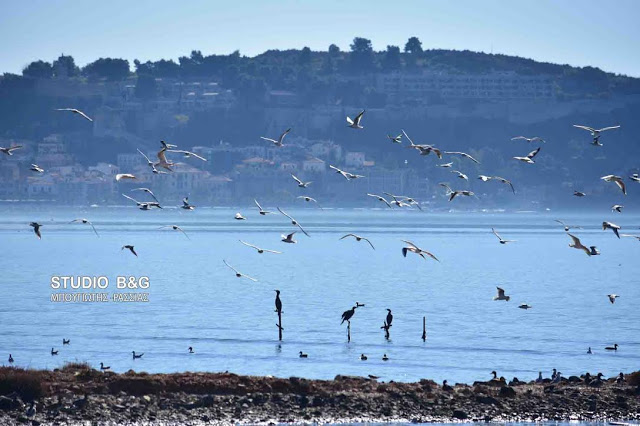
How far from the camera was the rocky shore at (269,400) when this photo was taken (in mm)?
29469

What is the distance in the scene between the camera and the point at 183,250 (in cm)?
12300

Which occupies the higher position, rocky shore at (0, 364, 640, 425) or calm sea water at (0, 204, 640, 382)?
rocky shore at (0, 364, 640, 425)

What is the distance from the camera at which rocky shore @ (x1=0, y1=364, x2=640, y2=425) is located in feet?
96.7

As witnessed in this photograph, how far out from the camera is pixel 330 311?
60.5 metres

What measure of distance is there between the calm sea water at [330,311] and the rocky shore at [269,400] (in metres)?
6.04

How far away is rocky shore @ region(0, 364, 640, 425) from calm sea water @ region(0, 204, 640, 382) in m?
6.04

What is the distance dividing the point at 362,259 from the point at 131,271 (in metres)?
27.0

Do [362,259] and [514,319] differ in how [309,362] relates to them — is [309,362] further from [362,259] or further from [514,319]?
[362,259]

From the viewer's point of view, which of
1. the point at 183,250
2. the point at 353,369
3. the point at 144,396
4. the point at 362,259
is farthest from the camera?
the point at 183,250

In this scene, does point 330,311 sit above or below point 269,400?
below

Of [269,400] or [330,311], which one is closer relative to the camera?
[269,400]

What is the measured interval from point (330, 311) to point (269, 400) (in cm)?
2959

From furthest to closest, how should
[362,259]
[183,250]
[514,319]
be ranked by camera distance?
[183,250]
[362,259]
[514,319]

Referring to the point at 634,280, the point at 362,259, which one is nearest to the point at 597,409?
the point at 634,280
